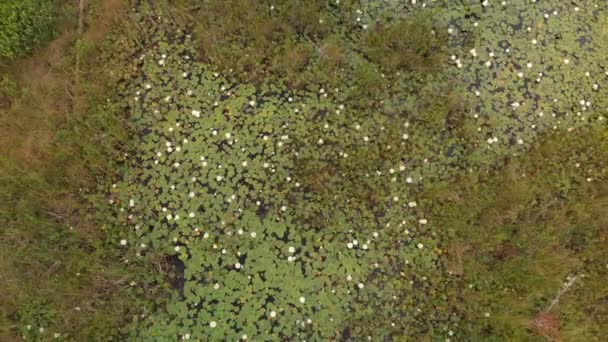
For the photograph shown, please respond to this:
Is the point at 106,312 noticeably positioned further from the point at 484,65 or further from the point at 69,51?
the point at 484,65

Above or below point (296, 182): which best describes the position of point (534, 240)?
below

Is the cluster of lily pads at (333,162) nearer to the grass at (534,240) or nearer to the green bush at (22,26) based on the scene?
the grass at (534,240)

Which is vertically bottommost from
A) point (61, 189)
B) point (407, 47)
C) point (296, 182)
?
point (61, 189)

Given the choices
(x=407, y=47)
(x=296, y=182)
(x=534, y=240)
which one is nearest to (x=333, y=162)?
(x=296, y=182)

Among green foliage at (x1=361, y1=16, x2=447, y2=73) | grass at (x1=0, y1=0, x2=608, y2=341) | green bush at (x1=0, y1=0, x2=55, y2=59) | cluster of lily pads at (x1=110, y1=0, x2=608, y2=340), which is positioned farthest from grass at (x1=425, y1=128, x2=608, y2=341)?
green bush at (x1=0, y1=0, x2=55, y2=59)

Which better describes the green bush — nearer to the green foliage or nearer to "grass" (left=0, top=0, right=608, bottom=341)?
"grass" (left=0, top=0, right=608, bottom=341)

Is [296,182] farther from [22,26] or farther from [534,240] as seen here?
[22,26]
